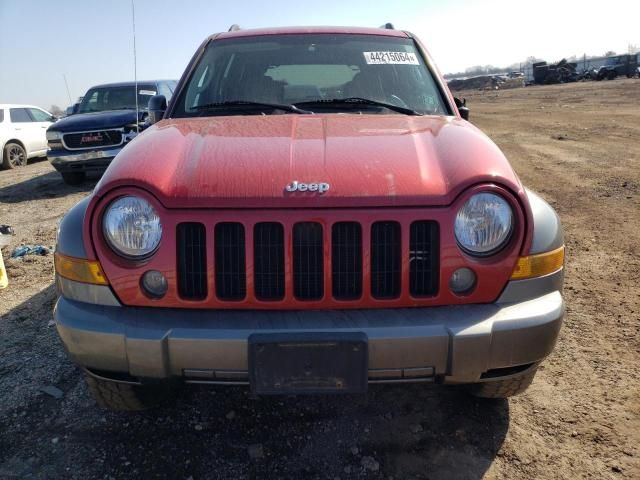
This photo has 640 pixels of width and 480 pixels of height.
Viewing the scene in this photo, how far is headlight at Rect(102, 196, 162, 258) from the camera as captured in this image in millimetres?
2080

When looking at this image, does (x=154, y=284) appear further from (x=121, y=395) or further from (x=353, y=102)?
(x=353, y=102)

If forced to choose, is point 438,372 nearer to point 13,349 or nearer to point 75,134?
point 13,349

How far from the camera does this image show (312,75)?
337 cm

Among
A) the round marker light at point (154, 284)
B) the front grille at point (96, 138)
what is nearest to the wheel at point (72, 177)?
the front grille at point (96, 138)

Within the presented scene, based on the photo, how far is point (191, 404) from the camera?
279 cm

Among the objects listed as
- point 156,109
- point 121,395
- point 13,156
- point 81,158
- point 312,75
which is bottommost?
point 13,156

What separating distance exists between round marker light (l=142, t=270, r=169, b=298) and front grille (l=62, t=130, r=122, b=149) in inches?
288

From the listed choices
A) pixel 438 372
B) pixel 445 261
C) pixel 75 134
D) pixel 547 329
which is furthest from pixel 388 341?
pixel 75 134

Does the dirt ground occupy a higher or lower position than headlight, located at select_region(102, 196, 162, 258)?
lower

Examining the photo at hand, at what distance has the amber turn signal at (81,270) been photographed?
2.11m

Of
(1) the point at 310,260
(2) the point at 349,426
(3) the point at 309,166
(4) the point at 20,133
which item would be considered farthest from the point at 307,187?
(4) the point at 20,133

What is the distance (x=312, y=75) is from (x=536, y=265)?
6.38ft

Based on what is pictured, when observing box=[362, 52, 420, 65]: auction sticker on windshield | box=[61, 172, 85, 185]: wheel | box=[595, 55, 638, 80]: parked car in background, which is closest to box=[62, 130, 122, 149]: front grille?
box=[61, 172, 85, 185]: wheel

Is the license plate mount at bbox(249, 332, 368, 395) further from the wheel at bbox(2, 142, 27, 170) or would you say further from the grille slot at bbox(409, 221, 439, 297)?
the wheel at bbox(2, 142, 27, 170)
